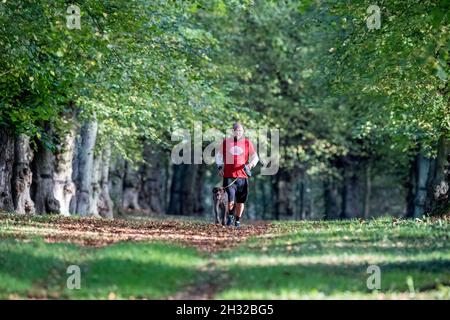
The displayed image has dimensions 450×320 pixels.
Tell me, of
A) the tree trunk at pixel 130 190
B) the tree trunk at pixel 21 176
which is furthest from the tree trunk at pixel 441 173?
the tree trunk at pixel 130 190

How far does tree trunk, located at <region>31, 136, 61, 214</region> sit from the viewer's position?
3228 cm

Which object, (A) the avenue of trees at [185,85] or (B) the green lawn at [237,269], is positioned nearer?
(B) the green lawn at [237,269]

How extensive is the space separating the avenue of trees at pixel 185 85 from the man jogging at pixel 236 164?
3.32 m

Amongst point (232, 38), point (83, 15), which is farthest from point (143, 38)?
point (232, 38)

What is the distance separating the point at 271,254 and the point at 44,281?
13.6 feet

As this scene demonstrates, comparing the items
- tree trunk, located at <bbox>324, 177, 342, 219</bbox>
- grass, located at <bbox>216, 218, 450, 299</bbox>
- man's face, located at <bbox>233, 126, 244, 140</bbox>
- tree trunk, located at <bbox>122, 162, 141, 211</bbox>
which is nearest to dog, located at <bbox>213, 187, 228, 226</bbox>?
man's face, located at <bbox>233, 126, 244, 140</bbox>

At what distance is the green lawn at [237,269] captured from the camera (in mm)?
12844

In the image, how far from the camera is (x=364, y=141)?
55.1 metres

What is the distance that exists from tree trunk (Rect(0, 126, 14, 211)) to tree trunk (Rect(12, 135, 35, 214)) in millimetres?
231

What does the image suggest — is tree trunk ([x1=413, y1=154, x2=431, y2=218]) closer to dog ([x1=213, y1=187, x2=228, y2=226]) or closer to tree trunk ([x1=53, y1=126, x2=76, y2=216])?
tree trunk ([x1=53, y1=126, x2=76, y2=216])

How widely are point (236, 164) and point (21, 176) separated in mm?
8529

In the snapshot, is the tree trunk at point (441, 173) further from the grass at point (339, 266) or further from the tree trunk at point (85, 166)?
the tree trunk at point (85, 166)
